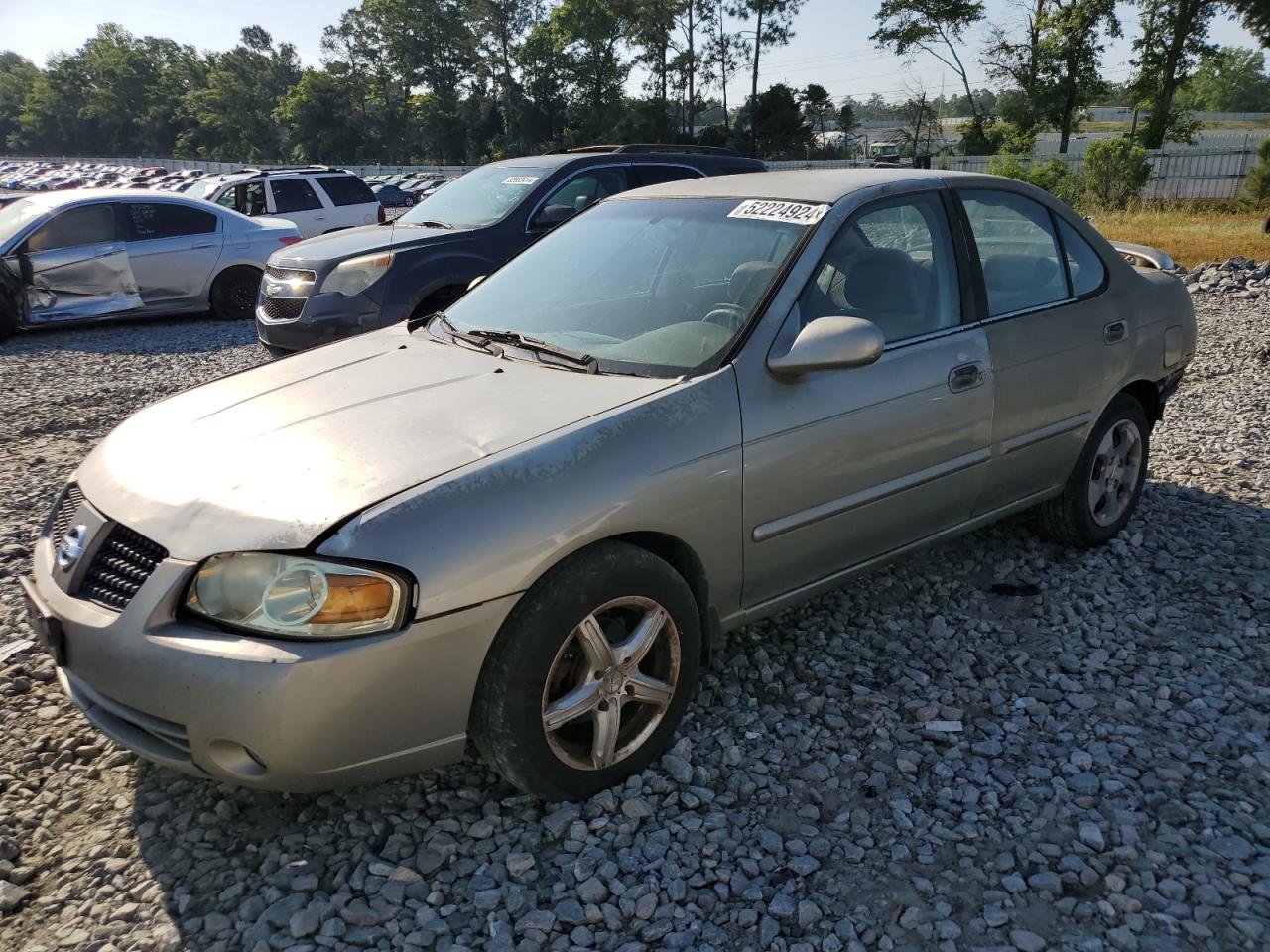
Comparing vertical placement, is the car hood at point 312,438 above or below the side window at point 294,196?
above

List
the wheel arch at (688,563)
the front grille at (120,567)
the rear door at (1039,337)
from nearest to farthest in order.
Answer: the front grille at (120,567) < the wheel arch at (688,563) < the rear door at (1039,337)

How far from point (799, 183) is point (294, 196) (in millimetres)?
13963

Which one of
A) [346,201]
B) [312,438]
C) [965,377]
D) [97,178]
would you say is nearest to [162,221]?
[346,201]

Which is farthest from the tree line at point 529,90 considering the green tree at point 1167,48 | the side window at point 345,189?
the side window at point 345,189

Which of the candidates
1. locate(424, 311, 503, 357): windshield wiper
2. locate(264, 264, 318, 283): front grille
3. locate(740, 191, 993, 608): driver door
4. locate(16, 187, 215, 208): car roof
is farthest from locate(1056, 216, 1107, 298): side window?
locate(16, 187, 215, 208): car roof

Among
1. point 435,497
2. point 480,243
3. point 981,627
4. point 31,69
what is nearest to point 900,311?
point 981,627

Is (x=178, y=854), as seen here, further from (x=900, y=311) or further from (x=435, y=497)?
(x=900, y=311)

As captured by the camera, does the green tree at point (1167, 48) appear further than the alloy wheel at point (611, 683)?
Yes

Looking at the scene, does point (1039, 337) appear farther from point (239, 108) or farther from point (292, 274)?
point (239, 108)

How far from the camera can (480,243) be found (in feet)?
24.0

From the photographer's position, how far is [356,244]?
7.52 m

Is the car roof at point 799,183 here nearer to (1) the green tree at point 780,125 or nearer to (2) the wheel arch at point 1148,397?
(2) the wheel arch at point 1148,397

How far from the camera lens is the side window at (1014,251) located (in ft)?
12.3

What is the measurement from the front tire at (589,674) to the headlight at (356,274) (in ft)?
16.9
